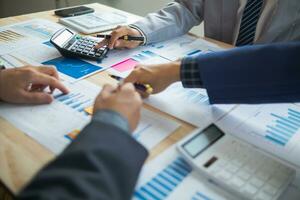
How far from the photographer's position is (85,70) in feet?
3.02

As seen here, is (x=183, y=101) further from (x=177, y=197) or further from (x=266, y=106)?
(x=177, y=197)

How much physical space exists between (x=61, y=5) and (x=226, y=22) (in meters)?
1.65

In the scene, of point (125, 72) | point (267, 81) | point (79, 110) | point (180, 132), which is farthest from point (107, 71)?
point (267, 81)

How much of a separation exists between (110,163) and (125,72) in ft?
1.60

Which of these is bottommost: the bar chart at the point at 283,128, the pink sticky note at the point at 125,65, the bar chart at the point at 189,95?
the bar chart at the point at 283,128

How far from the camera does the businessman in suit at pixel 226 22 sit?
3.49 ft

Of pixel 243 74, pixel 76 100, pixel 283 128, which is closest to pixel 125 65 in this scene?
pixel 76 100

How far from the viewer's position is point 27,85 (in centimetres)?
75

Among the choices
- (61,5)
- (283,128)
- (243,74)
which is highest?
(243,74)

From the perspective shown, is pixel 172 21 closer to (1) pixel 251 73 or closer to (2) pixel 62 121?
(1) pixel 251 73

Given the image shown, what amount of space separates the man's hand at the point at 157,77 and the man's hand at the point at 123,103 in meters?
0.15

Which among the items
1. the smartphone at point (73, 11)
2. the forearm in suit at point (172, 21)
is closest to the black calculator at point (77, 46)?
the forearm in suit at point (172, 21)

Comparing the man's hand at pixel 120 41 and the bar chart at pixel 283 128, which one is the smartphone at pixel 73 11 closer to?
the man's hand at pixel 120 41

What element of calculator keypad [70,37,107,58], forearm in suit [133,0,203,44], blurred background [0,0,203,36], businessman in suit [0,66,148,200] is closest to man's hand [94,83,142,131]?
businessman in suit [0,66,148,200]
